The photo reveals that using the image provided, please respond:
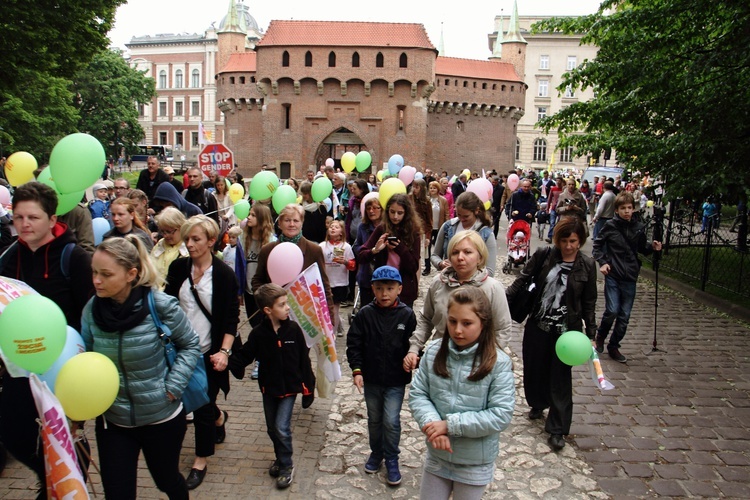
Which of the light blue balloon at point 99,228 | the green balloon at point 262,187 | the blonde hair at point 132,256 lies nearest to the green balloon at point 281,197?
the green balloon at point 262,187

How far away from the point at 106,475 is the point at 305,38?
41.9m

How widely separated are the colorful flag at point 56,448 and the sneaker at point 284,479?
4.96ft

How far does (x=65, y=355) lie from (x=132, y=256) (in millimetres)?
604

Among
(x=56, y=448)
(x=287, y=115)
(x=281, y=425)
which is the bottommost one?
(x=281, y=425)

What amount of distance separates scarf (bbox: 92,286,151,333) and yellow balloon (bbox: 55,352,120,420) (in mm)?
208

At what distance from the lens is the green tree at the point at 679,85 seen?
9047mm

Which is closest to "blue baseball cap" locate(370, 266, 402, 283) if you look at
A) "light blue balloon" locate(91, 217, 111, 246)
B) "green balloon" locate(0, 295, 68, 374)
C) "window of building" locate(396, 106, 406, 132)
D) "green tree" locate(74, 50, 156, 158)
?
"green balloon" locate(0, 295, 68, 374)

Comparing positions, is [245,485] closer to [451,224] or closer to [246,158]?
[451,224]

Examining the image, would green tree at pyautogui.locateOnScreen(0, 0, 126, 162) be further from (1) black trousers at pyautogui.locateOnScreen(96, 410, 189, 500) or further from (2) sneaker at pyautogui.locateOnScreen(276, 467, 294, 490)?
(1) black trousers at pyautogui.locateOnScreen(96, 410, 189, 500)

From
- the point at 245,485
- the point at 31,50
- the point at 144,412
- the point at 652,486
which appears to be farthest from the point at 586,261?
the point at 31,50

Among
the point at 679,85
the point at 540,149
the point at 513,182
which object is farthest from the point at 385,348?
the point at 540,149

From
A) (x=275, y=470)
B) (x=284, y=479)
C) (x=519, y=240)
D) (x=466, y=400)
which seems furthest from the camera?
(x=519, y=240)

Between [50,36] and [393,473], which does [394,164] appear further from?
[393,473]

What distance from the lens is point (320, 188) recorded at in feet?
30.1
